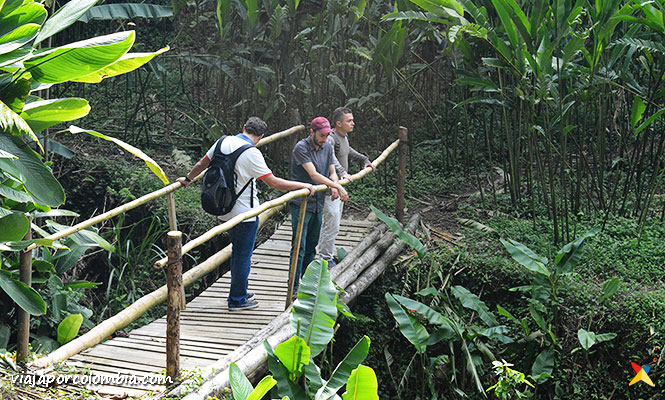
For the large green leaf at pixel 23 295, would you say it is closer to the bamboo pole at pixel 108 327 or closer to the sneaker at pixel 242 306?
the bamboo pole at pixel 108 327

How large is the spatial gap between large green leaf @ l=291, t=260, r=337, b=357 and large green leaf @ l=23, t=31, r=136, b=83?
1.56 meters

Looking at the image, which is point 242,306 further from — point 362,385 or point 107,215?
point 362,385

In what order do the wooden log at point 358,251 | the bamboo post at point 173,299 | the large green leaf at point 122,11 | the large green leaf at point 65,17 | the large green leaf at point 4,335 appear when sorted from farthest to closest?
the large green leaf at point 122,11
the wooden log at point 358,251
the large green leaf at point 4,335
the bamboo post at point 173,299
the large green leaf at point 65,17

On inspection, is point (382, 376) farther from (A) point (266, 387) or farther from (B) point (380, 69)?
(B) point (380, 69)

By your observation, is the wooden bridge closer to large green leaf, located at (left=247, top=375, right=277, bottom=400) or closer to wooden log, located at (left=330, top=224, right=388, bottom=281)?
wooden log, located at (left=330, top=224, right=388, bottom=281)

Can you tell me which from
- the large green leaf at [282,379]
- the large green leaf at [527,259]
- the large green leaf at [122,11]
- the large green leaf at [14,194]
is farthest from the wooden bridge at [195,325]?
the large green leaf at [122,11]

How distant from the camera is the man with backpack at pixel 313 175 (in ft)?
16.9

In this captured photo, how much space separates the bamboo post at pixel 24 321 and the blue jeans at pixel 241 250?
1.27m

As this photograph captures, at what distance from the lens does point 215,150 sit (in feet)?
15.7

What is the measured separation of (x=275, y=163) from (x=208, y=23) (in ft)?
9.58

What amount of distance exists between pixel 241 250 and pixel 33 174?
1.72m

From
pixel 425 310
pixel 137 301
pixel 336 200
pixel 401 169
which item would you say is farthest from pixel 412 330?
pixel 137 301

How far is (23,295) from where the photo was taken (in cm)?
392

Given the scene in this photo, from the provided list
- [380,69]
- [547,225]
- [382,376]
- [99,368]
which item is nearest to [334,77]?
[380,69]
